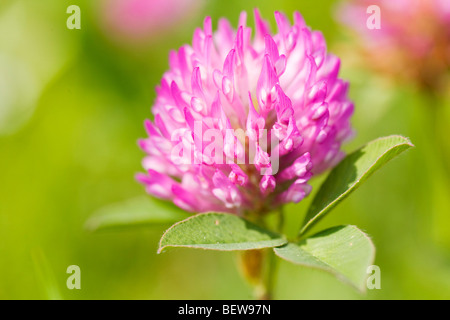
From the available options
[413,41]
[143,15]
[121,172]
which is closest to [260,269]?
[413,41]

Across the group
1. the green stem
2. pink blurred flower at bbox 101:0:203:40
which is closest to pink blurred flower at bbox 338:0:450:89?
the green stem

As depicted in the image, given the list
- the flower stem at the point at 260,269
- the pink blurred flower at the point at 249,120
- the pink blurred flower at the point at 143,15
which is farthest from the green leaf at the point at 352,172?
the pink blurred flower at the point at 143,15

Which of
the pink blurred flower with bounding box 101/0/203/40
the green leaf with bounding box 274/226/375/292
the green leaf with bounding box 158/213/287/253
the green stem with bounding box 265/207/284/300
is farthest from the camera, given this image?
the pink blurred flower with bounding box 101/0/203/40

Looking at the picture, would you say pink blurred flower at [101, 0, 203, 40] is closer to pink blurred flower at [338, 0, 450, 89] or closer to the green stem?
pink blurred flower at [338, 0, 450, 89]

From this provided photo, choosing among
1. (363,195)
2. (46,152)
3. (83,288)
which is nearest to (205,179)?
(83,288)

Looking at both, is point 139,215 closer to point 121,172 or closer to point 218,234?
point 218,234

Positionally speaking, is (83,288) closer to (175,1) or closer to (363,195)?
(363,195)
